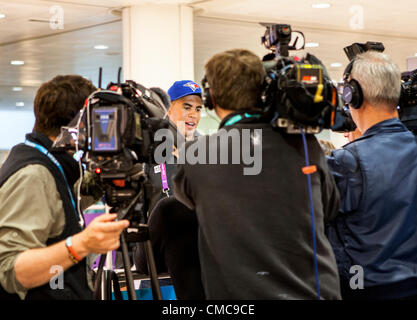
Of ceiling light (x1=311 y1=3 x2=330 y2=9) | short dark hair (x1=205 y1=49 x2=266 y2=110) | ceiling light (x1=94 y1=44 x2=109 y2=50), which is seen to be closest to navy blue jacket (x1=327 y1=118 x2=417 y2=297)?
short dark hair (x1=205 y1=49 x2=266 y2=110)

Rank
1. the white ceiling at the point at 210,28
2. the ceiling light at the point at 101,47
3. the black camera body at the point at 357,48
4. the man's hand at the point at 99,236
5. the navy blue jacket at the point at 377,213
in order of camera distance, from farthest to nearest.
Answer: the ceiling light at the point at 101,47 < the white ceiling at the point at 210,28 < the black camera body at the point at 357,48 < the navy blue jacket at the point at 377,213 < the man's hand at the point at 99,236

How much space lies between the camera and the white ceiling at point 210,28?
6.92 meters

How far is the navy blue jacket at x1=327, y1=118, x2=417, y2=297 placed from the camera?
204 centimetres

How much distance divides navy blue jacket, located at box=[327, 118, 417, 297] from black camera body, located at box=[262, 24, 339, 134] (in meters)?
0.29

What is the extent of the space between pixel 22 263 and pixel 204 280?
510 millimetres

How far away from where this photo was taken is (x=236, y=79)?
1770 mm

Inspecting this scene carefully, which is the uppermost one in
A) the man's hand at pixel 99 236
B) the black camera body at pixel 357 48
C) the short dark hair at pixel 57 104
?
the black camera body at pixel 357 48

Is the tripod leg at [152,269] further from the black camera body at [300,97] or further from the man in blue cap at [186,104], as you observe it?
the man in blue cap at [186,104]

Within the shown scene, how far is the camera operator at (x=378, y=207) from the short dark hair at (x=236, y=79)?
1.45 feet

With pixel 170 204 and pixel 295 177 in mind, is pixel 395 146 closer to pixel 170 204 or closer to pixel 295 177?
pixel 295 177

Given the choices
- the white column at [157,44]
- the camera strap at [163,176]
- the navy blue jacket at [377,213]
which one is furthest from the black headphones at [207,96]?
the white column at [157,44]

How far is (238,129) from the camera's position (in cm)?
174

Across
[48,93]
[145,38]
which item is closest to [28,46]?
[145,38]

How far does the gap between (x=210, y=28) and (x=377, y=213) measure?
641cm
